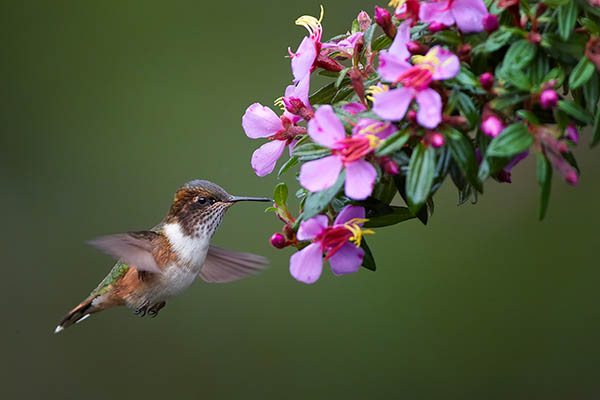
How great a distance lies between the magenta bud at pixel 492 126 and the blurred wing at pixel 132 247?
128 centimetres

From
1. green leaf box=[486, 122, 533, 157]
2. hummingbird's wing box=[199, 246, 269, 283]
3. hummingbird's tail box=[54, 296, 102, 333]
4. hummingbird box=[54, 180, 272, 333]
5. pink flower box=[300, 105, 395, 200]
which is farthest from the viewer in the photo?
hummingbird's tail box=[54, 296, 102, 333]

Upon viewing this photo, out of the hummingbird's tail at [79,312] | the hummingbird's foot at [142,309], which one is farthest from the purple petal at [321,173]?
the hummingbird's tail at [79,312]

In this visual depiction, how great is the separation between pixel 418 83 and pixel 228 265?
4.98ft

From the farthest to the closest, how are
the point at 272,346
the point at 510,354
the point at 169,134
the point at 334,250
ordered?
the point at 169,134 → the point at 272,346 → the point at 510,354 → the point at 334,250

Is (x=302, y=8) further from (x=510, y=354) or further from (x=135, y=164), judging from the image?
(x=510, y=354)

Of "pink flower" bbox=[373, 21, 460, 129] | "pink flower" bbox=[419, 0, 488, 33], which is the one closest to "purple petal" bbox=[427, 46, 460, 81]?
"pink flower" bbox=[373, 21, 460, 129]

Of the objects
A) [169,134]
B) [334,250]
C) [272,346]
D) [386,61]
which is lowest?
[272,346]

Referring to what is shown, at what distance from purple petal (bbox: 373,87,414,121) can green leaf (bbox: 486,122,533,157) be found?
0.18m

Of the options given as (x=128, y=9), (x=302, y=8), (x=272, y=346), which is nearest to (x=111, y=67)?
(x=128, y=9)

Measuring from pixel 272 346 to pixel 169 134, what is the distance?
5.42ft

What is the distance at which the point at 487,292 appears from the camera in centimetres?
443

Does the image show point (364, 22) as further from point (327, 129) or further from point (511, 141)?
point (511, 141)

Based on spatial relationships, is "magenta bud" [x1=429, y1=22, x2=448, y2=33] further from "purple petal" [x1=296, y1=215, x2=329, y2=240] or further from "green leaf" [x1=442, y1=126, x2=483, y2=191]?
"purple petal" [x1=296, y1=215, x2=329, y2=240]

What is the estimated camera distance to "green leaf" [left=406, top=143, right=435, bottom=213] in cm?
131
